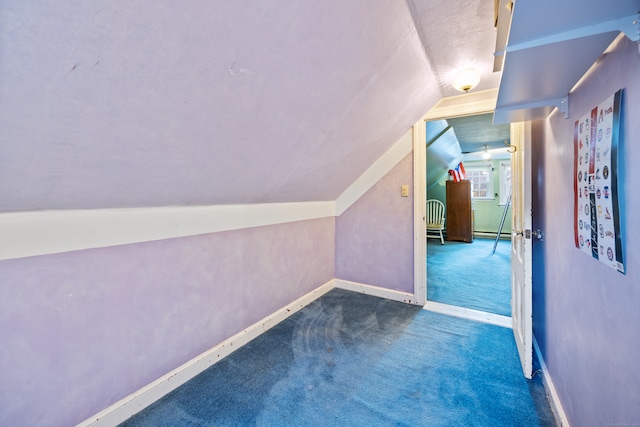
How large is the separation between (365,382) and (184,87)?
68.1 inches

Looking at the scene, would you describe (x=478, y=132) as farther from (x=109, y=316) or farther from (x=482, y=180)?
(x=109, y=316)

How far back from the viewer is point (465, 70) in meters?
1.87

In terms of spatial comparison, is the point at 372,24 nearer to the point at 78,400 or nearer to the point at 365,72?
the point at 365,72

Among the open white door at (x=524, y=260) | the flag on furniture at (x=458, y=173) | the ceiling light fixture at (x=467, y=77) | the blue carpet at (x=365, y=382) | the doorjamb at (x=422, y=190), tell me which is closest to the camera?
the blue carpet at (x=365, y=382)

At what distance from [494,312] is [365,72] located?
236cm

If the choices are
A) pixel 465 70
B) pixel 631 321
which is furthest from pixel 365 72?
pixel 631 321

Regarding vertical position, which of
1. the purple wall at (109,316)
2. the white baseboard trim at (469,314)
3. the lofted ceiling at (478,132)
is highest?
the lofted ceiling at (478,132)

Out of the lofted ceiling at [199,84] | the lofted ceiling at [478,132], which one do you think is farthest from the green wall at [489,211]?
the lofted ceiling at [199,84]

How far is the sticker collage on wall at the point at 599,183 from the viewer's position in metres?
0.77

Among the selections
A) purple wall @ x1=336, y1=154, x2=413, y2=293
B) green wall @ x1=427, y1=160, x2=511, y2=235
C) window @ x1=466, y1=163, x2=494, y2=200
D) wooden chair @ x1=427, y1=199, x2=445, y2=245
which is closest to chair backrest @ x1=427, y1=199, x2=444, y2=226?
wooden chair @ x1=427, y1=199, x2=445, y2=245

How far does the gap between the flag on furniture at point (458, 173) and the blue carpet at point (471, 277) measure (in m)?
1.60

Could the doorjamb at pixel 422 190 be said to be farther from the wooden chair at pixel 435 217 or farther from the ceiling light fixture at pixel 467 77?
the wooden chair at pixel 435 217

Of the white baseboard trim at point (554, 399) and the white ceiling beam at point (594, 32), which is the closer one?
the white ceiling beam at point (594, 32)

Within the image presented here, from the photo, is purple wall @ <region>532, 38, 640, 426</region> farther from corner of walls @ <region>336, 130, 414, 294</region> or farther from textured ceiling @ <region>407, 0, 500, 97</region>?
corner of walls @ <region>336, 130, 414, 294</region>
